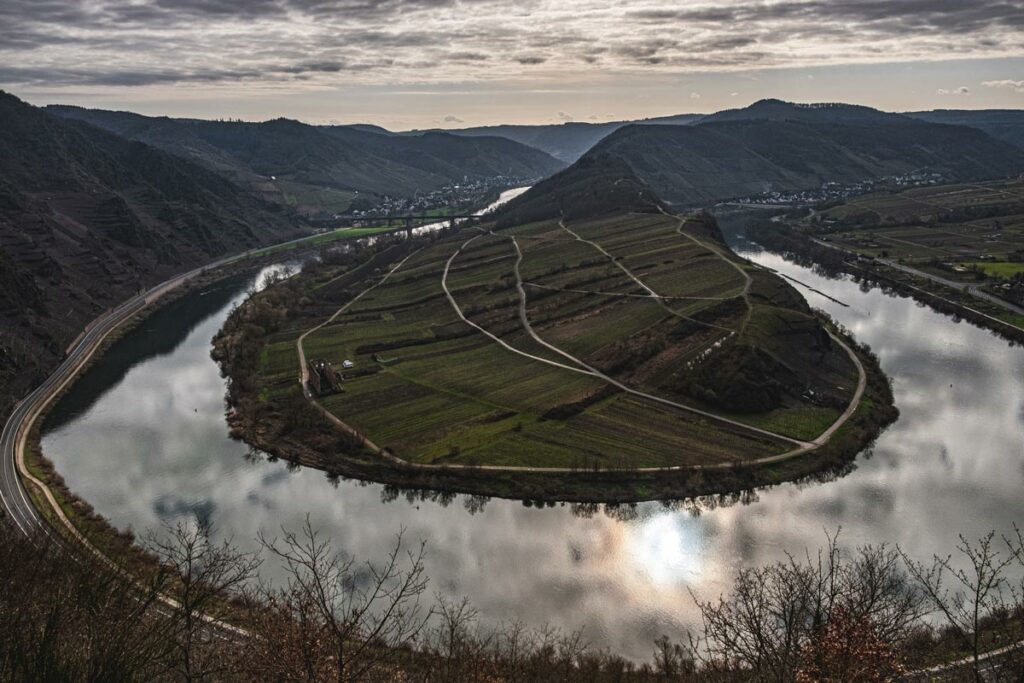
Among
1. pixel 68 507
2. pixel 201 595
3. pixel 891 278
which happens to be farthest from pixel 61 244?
pixel 891 278

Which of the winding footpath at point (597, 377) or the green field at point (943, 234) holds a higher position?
the green field at point (943, 234)

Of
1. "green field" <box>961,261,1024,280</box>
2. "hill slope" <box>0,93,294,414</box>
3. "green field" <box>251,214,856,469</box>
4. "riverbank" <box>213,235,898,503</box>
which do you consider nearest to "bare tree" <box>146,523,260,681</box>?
"riverbank" <box>213,235,898,503</box>

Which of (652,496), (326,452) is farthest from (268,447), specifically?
(652,496)

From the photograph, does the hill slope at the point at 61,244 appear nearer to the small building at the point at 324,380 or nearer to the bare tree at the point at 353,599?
the small building at the point at 324,380

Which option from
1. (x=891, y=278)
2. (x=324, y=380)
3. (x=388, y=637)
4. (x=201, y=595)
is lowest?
(x=388, y=637)

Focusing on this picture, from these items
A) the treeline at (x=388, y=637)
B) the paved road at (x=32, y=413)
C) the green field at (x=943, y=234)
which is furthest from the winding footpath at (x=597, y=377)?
the green field at (x=943, y=234)

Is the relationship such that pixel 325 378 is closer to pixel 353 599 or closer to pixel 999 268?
pixel 353 599

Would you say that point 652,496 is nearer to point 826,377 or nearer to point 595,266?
point 826,377
